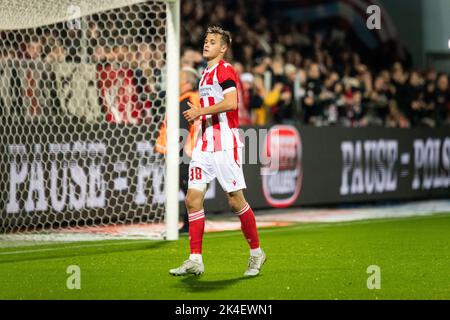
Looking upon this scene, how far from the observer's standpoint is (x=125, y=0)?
39.5 feet

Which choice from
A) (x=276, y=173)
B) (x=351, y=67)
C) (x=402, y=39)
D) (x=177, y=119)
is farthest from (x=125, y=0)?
(x=402, y=39)

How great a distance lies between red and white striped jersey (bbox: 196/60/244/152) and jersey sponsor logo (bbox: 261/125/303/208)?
23.5 ft

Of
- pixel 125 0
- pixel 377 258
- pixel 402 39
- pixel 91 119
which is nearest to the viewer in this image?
pixel 377 258

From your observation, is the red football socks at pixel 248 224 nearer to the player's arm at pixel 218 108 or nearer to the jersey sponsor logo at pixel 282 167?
the player's arm at pixel 218 108

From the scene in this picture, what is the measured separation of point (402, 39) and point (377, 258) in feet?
49.9

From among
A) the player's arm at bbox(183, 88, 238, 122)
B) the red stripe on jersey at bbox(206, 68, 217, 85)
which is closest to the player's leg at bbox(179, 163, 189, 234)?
the red stripe on jersey at bbox(206, 68, 217, 85)

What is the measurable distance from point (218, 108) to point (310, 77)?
10410mm

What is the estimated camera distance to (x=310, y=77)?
19.1 meters

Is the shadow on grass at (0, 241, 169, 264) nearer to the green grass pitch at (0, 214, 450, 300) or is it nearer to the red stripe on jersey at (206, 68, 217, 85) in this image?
the green grass pitch at (0, 214, 450, 300)

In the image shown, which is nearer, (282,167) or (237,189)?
(237,189)

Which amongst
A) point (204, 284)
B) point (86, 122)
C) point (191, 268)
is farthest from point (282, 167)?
point (204, 284)

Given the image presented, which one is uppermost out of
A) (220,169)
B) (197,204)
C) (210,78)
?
(210,78)

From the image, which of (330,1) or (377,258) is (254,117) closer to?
(377,258)

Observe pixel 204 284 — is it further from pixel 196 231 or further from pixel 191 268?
pixel 196 231
